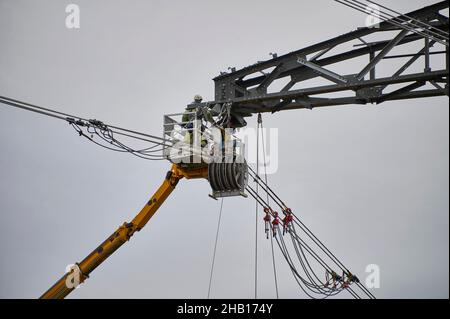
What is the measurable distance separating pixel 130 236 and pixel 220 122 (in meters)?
5.16

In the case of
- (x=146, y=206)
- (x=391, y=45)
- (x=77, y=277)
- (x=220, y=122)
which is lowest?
(x=77, y=277)

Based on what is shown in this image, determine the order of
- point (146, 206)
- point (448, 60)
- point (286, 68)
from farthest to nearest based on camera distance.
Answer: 1. point (146, 206)
2. point (286, 68)
3. point (448, 60)

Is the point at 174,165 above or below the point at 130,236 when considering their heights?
above

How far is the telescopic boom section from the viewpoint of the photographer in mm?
30234

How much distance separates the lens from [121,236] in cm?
3122

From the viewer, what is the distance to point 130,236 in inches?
1235

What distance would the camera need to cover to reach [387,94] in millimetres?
27344

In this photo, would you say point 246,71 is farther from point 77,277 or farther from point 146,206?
point 77,277

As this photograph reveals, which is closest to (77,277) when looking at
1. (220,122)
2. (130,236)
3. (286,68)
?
(130,236)

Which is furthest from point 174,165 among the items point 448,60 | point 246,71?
point 448,60

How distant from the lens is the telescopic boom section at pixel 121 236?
99.2 feet

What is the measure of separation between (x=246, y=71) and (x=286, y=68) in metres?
1.35

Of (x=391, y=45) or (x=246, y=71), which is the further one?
(x=246, y=71)

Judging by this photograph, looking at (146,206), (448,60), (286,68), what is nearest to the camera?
(448,60)
